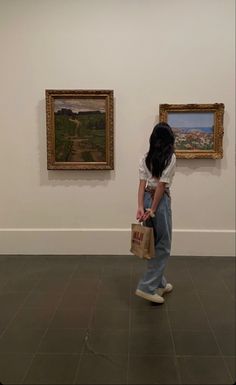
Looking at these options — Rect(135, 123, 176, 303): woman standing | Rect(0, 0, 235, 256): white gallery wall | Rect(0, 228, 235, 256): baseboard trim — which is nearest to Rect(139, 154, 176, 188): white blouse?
Rect(135, 123, 176, 303): woman standing

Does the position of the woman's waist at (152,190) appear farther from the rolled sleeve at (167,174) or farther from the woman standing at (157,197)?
the rolled sleeve at (167,174)

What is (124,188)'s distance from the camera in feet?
13.6

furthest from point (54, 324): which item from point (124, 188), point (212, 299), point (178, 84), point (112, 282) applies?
point (178, 84)

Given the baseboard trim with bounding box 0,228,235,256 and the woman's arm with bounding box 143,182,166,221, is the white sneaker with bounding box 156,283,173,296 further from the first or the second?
the baseboard trim with bounding box 0,228,235,256

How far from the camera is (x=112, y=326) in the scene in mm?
2561

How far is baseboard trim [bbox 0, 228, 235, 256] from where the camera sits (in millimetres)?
4145

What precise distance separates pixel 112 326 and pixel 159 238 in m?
0.74

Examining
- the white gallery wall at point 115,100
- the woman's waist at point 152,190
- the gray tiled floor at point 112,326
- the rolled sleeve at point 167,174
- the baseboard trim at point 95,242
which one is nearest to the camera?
the gray tiled floor at point 112,326

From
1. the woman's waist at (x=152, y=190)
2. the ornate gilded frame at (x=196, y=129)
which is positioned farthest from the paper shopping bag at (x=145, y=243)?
the ornate gilded frame at (x=196, y=129)

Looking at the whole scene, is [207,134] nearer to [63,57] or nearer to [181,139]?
[181,139]

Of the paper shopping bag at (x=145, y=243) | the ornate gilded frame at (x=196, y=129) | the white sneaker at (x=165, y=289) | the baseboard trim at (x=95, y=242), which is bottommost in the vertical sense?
the white sneaker at (x=165, y=289)

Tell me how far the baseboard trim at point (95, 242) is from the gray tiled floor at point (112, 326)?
32cm

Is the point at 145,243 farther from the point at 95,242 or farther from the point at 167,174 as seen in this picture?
the point at 95,242

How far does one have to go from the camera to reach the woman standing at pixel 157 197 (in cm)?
274
